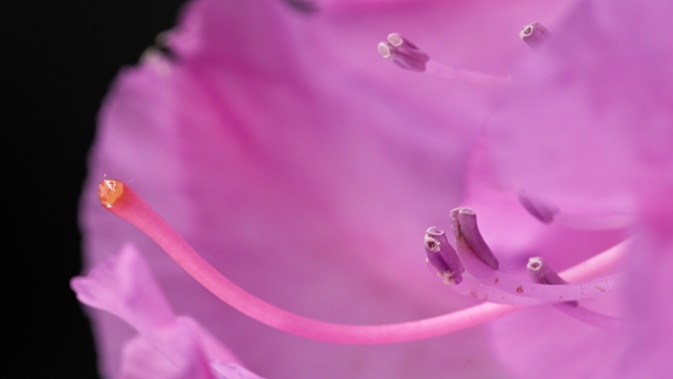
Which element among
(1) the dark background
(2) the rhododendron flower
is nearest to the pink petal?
(2) the rhododendron flower

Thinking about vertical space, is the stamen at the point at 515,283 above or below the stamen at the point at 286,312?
above

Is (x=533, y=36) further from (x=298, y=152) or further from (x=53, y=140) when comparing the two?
(x=53, y=140)

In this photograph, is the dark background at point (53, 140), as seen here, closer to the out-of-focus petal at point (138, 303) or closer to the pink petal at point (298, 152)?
the pink petal at point (298, 152)

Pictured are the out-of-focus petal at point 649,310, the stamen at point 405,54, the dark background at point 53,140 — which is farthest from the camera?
the dark background at point 53,140

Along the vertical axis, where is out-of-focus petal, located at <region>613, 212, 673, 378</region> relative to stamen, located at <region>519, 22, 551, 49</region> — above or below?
below

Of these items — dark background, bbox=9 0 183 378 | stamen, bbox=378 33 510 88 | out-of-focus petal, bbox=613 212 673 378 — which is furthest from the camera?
dark background, bbox=9 0 183 378

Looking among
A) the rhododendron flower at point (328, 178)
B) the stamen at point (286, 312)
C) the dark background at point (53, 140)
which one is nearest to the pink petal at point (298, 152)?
the rhododendron flower at point (328, 178)

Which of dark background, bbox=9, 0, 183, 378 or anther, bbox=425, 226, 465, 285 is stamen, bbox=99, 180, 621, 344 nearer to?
anther, bbox=425, 226, 465, 285
